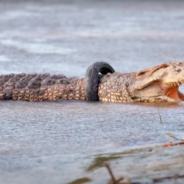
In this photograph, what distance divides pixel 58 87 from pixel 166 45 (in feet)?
12.4

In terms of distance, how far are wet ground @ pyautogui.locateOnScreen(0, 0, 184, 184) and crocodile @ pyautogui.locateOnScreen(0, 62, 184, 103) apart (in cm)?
19

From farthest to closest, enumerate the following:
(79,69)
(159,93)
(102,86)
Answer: (79,69) → (102,86) → (159,93)

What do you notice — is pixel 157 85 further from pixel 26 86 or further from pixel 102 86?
pixel 26 86

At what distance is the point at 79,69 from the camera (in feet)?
29.7

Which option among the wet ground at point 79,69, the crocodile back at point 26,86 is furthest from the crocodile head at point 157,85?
the crocodile back at point 26,86

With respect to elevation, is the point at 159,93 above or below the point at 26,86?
below

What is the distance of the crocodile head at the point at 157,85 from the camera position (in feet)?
22.9

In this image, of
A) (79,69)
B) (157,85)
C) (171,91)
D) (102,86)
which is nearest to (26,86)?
(102,86)

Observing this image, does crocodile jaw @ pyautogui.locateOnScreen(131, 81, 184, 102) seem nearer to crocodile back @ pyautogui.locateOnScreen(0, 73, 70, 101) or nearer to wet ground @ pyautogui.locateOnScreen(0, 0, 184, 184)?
wet ground @ pyautogui.locateOnScreen(0, 0, 184, 184)

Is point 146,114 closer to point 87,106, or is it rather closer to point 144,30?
point 87,106

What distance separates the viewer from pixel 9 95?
24.5ft

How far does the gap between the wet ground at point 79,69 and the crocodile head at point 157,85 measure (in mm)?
217

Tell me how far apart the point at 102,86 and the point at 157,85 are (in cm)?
58

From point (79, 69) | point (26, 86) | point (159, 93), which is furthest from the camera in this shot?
point (79, 69)
